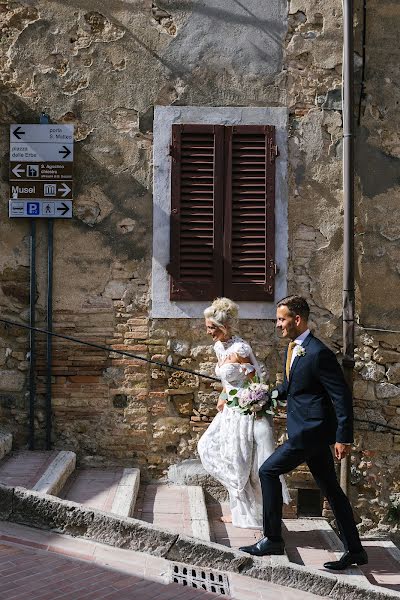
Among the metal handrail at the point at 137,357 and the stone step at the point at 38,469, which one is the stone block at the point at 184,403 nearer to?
the metal handrail at the point at 137,357

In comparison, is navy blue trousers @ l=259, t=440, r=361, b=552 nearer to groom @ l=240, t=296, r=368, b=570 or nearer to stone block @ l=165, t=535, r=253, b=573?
groom @ l=240, t=296, r=368, b=570

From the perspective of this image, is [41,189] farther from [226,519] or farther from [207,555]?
[207,555]

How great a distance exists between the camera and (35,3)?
26.5 ft

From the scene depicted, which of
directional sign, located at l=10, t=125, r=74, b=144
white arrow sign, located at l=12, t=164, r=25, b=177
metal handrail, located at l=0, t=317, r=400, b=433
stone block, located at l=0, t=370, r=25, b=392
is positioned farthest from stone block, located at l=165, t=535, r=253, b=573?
directional sign, located at l=10, t=125, r=74, b=144

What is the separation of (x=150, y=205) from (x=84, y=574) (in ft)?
13.1

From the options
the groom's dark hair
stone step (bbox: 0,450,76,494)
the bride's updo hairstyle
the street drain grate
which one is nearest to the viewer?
the street drain grate

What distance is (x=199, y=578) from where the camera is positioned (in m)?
5.27

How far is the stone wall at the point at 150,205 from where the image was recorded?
789 cm

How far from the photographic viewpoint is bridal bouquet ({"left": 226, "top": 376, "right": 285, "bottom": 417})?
244 inches

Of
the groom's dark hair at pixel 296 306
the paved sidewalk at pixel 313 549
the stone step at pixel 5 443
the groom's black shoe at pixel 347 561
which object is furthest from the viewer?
the stone step at pixel 5 443

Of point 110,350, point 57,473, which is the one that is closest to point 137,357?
point 110,350

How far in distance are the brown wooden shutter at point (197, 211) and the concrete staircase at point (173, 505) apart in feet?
6.29

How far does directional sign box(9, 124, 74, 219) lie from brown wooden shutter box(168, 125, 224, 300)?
1.09 m

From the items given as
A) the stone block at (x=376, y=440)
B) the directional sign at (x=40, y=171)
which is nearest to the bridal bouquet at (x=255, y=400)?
the stone block at (x=376, y=440)
